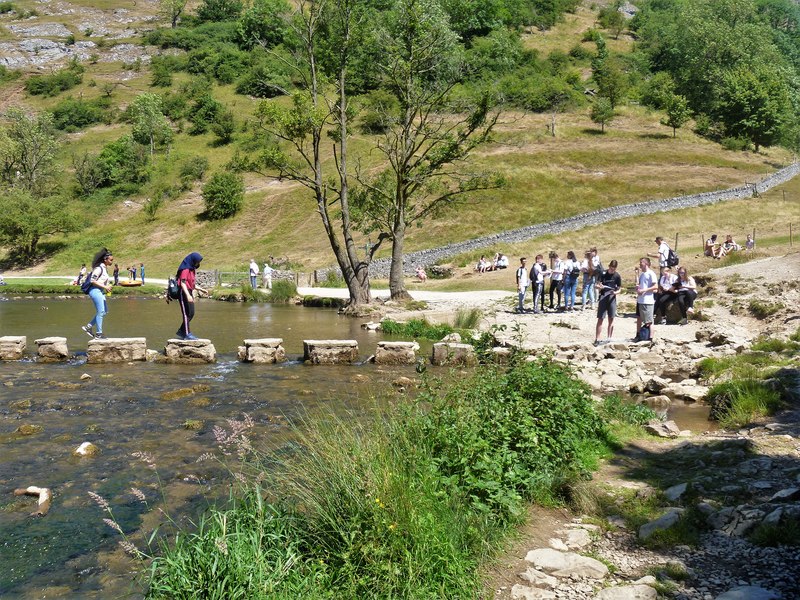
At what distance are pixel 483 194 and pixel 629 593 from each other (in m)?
53.6

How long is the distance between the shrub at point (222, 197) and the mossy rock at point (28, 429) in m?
53.7

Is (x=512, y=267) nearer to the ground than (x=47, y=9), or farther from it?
nearer to the ground

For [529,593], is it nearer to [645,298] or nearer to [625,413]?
[625,413]

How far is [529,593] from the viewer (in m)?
4.83

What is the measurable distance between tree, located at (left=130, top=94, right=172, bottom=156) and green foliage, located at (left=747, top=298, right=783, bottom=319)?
235ft

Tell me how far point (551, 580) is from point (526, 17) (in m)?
137

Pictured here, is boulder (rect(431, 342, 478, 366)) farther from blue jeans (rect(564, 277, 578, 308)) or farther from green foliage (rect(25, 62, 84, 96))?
green foliage (rect(25, 62, 84, 96))

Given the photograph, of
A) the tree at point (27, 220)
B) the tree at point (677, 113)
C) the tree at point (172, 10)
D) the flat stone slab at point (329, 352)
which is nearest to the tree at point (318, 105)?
the flat stone slab at point (329, 352)

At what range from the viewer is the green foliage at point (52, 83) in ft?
334

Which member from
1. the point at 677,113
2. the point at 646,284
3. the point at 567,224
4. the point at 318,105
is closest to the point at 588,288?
the point at 646,284

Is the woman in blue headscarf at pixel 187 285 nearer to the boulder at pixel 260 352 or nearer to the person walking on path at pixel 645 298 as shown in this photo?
the boulder at pixel 260 352

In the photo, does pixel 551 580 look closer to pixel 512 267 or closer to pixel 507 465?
pixel 507 465

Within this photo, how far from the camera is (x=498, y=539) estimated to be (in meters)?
5.39

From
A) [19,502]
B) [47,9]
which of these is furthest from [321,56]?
[47,9]
